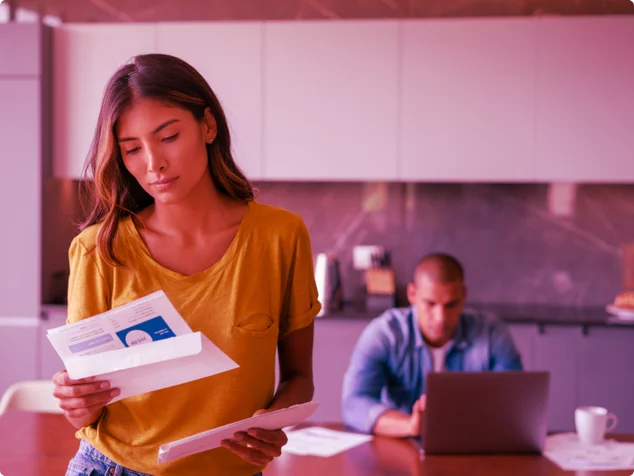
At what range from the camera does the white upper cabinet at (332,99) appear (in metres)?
3.96

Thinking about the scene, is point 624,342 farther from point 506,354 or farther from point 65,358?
point 65,358

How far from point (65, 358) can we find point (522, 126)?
10.5ft

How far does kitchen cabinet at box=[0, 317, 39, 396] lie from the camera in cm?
402

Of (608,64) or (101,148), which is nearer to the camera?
(101,148)

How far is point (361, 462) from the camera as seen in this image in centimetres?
198

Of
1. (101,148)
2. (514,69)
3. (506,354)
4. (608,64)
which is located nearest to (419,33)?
(514,69)

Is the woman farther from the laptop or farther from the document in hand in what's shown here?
the laptop

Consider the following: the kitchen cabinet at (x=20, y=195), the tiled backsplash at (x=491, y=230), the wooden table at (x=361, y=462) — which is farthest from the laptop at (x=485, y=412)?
the kitchen cabinet at (x=20, y=195)

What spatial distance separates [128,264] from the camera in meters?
1.26

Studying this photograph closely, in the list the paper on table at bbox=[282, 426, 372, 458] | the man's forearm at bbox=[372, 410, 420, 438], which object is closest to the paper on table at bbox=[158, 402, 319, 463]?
the paper on table at bbox=[282, 426, 372, 458]

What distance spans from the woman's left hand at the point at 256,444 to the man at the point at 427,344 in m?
1.33

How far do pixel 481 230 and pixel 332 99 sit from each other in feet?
3.65

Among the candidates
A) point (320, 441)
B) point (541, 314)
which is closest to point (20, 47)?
point (320, 441)

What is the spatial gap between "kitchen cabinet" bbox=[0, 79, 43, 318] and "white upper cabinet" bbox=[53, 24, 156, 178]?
15cm
